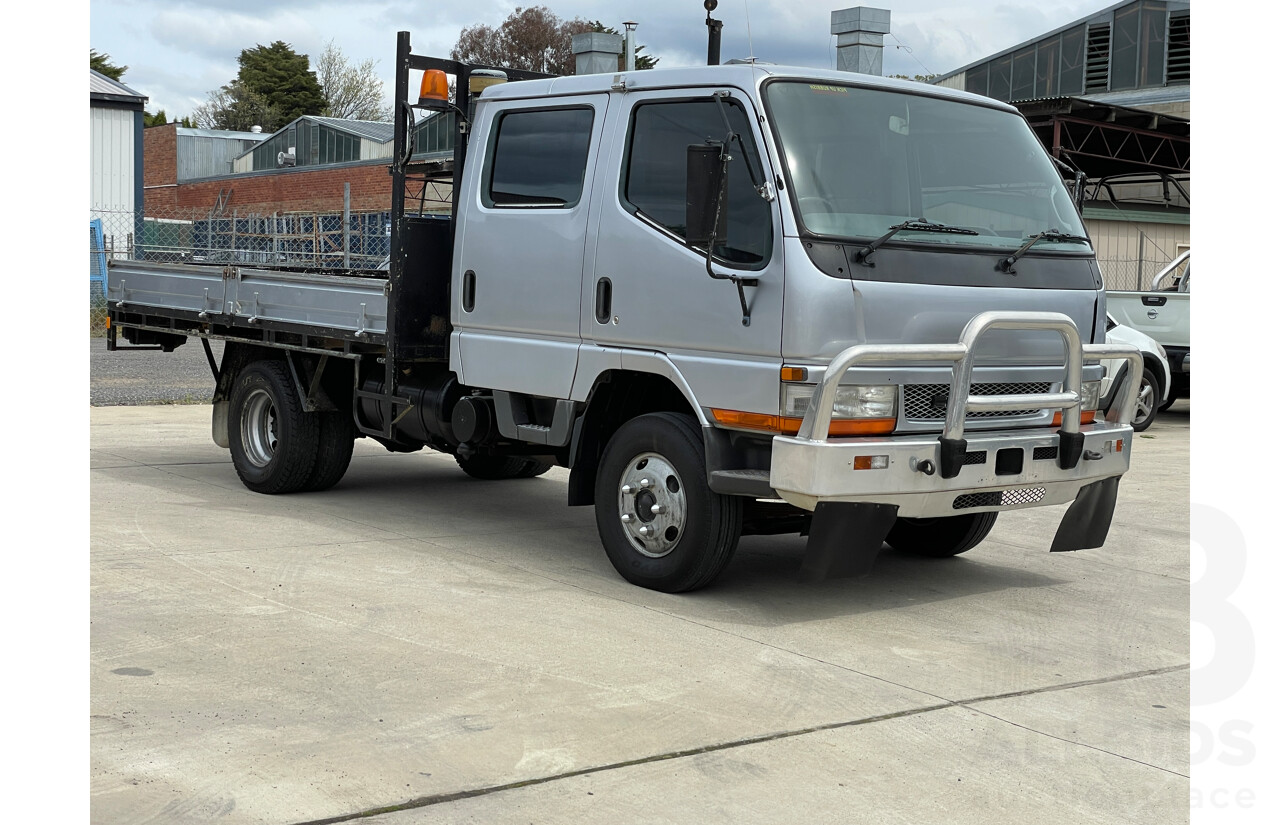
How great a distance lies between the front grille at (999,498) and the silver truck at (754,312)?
0.03 feet

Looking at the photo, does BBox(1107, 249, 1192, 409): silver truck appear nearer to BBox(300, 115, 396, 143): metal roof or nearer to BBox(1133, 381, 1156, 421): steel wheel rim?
BBox(1133, 381, 1156, 421): steel wheel rim

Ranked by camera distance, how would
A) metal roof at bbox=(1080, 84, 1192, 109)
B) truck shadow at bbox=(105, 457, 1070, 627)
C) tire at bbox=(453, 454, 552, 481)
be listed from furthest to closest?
metal roof at bbox=(1080, 84, 1192, 109), tire at bbox=(453, 454, 552, 481), truck shadow at bbox=(105, 457, 1070, 627)

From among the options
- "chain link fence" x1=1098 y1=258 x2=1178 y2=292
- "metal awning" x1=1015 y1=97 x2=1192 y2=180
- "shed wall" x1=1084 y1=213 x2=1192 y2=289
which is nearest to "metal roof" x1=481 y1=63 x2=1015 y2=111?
"metal awning" x1=1015 y1=97 x2=1192 y2=180

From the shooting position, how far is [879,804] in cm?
410

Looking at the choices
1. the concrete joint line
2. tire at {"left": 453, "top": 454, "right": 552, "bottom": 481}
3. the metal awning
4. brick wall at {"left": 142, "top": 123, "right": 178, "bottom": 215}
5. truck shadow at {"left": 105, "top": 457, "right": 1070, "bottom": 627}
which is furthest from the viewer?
brick wall at {"left": 142, "top": 123, "right": 178, "bottom": 215}

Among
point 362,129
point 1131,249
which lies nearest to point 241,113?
point 362,129

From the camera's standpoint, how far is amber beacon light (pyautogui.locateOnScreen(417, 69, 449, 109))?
7941 mm

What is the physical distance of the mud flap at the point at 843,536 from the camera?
6.00 m

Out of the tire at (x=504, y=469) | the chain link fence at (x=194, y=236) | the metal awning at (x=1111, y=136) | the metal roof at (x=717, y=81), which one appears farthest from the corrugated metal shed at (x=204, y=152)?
the metal roof at (x=717, y=81)

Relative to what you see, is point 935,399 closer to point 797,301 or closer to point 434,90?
point 797,301

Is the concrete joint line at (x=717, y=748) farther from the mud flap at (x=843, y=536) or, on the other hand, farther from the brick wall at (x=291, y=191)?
the brick wall at (x=291, y=191)

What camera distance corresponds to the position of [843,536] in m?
6.02

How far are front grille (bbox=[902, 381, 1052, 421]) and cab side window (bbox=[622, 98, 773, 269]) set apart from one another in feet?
2.85

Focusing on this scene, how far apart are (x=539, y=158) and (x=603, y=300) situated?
1.01 m
